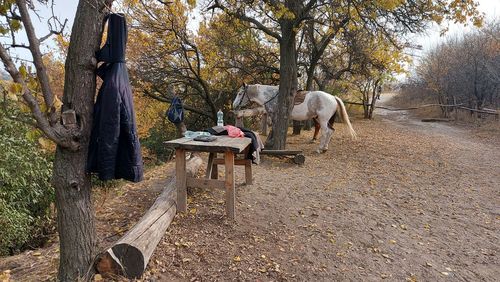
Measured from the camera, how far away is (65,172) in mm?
2506

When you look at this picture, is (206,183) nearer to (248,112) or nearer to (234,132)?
(234,132)

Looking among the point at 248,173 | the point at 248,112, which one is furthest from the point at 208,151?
the point at 248,112

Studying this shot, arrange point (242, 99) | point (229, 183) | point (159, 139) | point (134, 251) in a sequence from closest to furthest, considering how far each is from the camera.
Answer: point (134, 251) < point (229, 183) < point (242, 99) < point (159, 139)

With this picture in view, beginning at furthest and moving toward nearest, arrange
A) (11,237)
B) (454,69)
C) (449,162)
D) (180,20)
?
(454,69), (180,20), (449,162), (11,237)

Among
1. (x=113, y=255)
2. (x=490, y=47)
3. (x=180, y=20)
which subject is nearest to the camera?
(x=113, y=255)

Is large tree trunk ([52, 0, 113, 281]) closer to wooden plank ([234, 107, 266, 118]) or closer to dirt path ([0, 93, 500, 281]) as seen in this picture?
dirt path ([0, 93, 500, 281])

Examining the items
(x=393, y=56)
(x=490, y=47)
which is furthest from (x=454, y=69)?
(x=393, y=56)

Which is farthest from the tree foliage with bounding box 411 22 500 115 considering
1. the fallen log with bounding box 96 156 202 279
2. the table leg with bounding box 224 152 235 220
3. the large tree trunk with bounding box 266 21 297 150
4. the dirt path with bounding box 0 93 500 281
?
the fallen log with bounding box 96 156 202 279

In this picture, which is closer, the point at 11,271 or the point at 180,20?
the point at 11,271

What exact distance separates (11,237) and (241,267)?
3088 millimetres

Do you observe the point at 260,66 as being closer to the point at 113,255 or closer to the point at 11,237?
the point at 11,237

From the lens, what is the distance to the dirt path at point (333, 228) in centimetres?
320

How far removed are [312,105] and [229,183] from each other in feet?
20.1

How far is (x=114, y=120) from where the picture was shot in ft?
8.29
